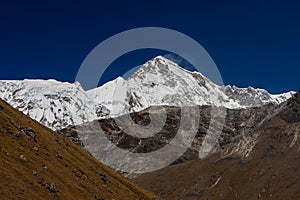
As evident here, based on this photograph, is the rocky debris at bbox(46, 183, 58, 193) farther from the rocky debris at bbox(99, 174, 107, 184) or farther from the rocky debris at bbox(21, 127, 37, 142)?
the rocky debris at bbox(99, 174, 107, 184)

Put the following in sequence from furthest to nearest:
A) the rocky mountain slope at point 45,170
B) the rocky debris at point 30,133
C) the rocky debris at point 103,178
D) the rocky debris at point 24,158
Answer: the rocky debris at point 103,178 < the rocky debris at point 30,133 < the rocky debris at point 24,158 < the rocky mountain slope at point 45,170

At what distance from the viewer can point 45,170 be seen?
274 ft

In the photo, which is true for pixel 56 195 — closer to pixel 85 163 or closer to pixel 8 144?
pixel 8 144

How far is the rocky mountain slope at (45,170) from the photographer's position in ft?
233

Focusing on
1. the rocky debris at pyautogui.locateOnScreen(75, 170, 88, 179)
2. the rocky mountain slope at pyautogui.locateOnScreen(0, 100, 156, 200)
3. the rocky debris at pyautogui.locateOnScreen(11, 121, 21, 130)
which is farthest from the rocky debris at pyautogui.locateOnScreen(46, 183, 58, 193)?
the rocky debris at pyautogui.locateOnScreen(11, 121, 21, 130)

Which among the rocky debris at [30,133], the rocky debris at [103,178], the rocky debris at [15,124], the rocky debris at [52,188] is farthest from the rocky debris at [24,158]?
the rocky debris at [103,178]

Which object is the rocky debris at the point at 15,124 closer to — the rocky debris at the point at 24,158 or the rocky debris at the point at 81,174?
the rocky debris at the point at 81,174

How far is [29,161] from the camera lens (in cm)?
8138

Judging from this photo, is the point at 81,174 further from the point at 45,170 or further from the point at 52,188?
the point at 52,188

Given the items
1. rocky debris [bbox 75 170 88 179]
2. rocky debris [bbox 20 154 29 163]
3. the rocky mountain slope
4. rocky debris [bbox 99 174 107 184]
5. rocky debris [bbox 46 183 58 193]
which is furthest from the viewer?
rocky debris [bbox 99 174 107 184]

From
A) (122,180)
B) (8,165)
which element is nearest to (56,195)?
(8,165)

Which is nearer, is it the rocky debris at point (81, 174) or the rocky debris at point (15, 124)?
the rocky debris at point (15, 124)

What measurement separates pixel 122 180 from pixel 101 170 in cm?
851

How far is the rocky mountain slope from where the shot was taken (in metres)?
70.9
